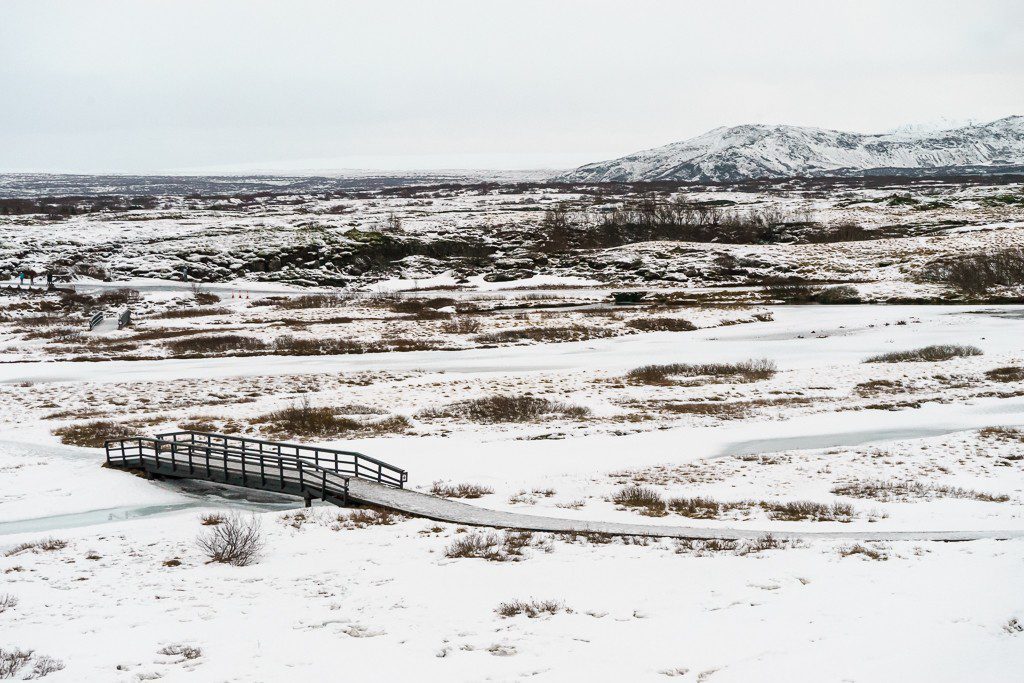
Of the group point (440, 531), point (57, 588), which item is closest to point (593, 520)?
point (440, 531)

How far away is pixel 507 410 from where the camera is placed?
31.3 metres

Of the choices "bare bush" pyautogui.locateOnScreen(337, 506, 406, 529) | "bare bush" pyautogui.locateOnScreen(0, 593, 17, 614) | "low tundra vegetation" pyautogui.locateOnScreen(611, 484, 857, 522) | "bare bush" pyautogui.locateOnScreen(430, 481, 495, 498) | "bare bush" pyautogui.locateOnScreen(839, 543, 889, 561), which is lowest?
"bare bush" pyautogui.locateOnScreen(430, 481, 495, 498)

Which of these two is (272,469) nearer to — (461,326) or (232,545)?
(232,545)

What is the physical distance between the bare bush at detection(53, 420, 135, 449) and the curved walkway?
11.8 metres

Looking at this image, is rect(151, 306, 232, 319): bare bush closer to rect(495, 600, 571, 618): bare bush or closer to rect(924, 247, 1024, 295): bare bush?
rect(495, 600, 571, 618): bare bush

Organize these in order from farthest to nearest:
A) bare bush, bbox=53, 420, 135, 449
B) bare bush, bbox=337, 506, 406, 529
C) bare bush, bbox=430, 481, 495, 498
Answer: bare bush, bbox=53, 420, 135, 449, bare bush, bbox=430, 481, 495, 498, bare bush, bbox=337, 506, 406, 529

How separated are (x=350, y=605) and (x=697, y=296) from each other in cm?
6110

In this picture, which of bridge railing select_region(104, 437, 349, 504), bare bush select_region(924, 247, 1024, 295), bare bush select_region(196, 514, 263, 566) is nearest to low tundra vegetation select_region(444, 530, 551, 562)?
bare bush select_region(196, 514, 263, 566)

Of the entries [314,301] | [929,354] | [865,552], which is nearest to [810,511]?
[865,552]

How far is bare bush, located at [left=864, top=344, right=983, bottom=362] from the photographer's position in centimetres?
3950

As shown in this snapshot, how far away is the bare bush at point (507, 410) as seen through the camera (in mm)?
30547

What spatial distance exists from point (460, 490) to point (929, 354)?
30.5m

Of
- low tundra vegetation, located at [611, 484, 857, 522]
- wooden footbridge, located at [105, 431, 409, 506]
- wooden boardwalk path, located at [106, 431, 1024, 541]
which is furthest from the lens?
wooden footbridge, located at [105, 431, 409, 506]

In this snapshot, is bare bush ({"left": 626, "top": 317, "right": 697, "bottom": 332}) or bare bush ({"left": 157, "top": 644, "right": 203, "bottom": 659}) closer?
bare bush ({"left": 157, "top": 644, "right": 203, "bottom": 659})
